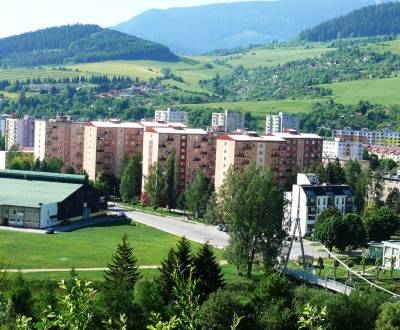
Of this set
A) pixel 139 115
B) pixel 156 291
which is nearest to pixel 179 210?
pixel 156 291

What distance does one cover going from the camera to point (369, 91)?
128m

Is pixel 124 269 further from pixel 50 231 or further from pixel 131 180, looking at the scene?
pixel 131 180

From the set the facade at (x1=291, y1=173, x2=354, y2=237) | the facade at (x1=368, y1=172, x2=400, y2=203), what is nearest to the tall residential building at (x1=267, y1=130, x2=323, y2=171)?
the facade at (x1=368, y1=172, x2=400, y2=203)

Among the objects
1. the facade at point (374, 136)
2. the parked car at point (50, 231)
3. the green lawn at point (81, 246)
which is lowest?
the green lawn at point (81, 246)

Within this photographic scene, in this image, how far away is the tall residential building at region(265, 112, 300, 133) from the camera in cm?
10125

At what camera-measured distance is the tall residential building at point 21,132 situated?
298ft

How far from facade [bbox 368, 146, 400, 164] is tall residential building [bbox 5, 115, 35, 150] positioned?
121 feet

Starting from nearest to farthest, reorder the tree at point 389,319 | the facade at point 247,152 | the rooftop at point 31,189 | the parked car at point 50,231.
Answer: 1. the tree at point 389,319
2. the parked car at point 50,231
3. the rooftop at point 31,189
4. the facade at point 247,152

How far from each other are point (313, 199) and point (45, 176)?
694 inches

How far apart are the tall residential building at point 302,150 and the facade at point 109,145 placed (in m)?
12.2

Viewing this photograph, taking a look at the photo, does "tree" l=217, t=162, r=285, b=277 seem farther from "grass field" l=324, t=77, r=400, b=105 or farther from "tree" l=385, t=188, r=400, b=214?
"grass field" l=324, t=77, r=400, b=105

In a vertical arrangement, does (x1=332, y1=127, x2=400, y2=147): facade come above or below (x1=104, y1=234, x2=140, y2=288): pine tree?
above

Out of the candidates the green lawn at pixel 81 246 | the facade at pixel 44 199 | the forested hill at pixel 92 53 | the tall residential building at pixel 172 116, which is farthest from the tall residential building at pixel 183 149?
the forested hill at pixel 92 53

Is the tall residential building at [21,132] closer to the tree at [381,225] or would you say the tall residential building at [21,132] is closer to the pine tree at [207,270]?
the tree at [381,225]
